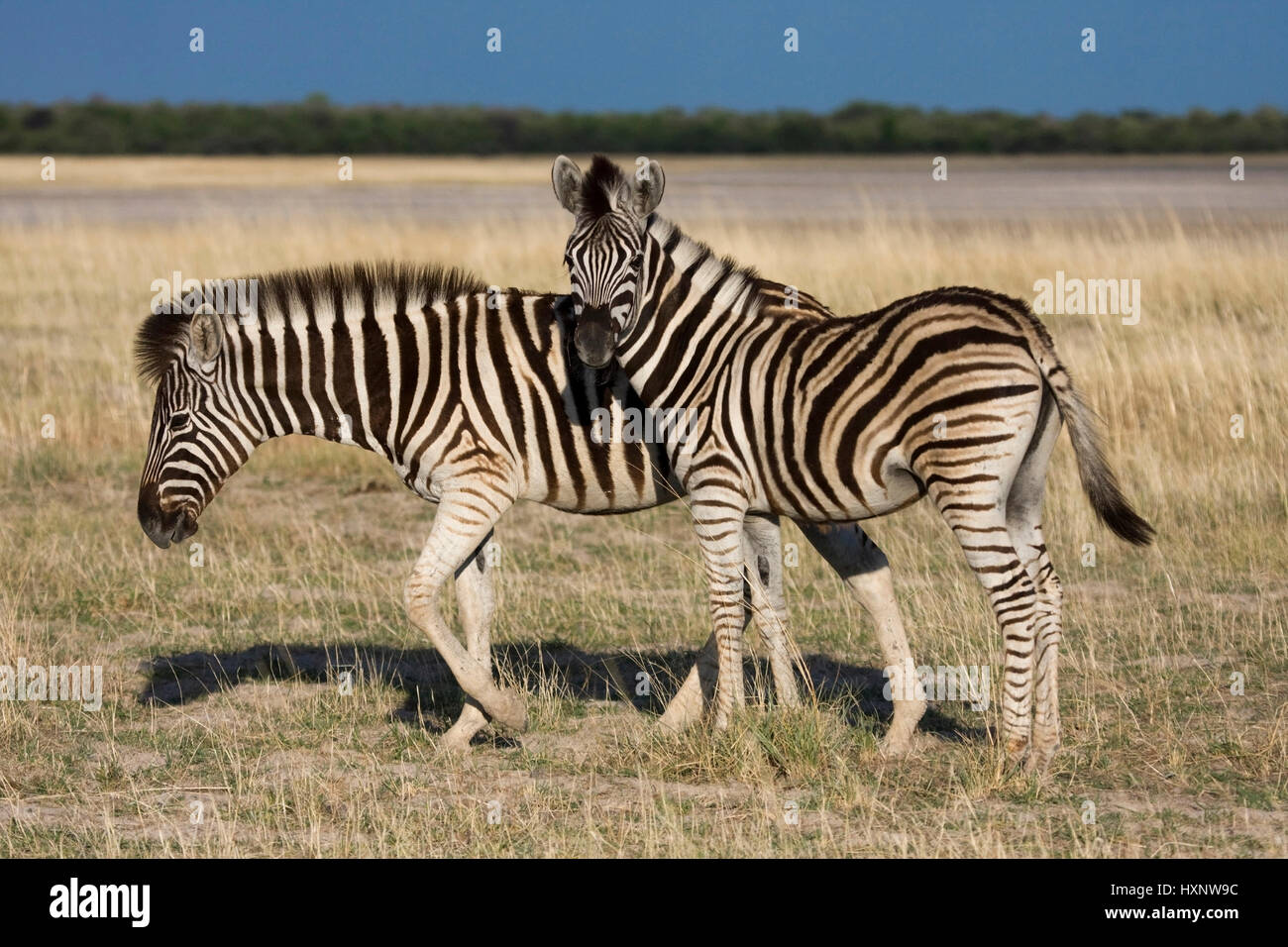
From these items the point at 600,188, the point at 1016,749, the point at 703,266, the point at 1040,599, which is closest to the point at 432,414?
the point at 600,188

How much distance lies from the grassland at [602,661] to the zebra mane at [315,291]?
1.94 metres

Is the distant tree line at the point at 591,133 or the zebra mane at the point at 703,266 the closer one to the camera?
the zebra mane at the point at 703,266


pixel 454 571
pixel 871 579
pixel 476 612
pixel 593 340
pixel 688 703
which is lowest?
pixel 688 703

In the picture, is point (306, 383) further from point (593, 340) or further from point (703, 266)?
point (703, 266)

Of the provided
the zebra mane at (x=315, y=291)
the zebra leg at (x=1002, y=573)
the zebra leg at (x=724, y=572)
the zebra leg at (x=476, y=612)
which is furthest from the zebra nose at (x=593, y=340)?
the zebra leg at (x=1002, y=573)

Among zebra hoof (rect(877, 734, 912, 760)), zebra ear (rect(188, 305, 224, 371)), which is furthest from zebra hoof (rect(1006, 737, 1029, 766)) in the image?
zebra ear (rect(188, 305, 224, 371))

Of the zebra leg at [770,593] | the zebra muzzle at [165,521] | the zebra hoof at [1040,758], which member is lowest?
the zebra hoof at [1040,758]

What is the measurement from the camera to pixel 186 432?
7375 mm

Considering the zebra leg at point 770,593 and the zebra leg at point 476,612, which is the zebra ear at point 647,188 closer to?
the zebra leg at point 770,593

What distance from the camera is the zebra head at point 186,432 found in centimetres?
734

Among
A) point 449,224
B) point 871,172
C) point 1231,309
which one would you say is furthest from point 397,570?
point 871,172

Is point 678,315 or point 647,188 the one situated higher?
point 647,188

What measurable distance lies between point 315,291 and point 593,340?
1.81 meters

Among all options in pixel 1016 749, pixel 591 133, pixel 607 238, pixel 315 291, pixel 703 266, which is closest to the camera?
pixel 1016 749
